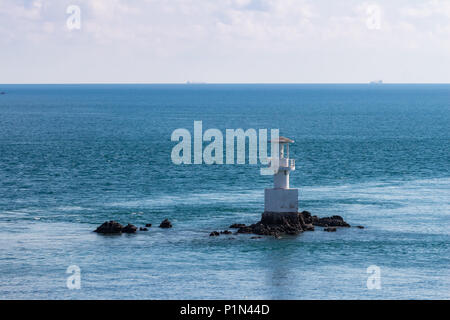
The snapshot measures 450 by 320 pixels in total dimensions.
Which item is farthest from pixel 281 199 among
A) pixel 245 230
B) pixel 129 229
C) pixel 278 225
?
pixel 129 229

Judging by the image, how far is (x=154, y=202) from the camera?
270 feet

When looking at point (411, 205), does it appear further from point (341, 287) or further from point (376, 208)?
point (341, 287)

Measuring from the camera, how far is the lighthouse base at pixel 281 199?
65438mm

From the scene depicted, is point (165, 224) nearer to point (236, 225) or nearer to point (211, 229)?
point (211, 229)

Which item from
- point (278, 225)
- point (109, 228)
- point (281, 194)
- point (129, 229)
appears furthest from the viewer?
point (129, 229)

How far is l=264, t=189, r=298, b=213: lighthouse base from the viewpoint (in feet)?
215

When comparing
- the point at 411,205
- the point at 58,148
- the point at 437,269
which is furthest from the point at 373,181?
the point at 58,148

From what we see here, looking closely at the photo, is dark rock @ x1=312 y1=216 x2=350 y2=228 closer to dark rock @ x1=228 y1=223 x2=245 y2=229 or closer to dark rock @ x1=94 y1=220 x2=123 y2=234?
dark rock @ x1=228 y1=223 x2=245 y2=229

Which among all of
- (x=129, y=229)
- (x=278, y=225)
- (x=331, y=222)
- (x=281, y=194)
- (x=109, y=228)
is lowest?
(x=129, y=229)

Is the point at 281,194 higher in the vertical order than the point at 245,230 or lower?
higher

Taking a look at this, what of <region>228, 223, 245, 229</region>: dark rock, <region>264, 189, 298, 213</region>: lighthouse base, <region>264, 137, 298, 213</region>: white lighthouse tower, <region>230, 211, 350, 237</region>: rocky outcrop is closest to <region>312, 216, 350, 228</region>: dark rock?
<region>230, 211, 350, 237</region>: rocky outcrop

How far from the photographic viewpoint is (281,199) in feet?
215

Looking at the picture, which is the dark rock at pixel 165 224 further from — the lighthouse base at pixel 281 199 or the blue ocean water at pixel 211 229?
the lighthouse base at pixel 281 199
